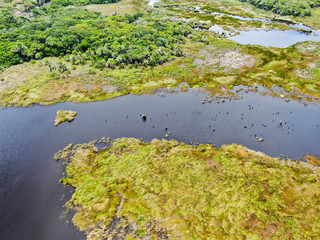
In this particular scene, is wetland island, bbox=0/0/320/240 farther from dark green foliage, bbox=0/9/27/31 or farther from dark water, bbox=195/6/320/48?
dark green foliage, bbox=0/9/27/31

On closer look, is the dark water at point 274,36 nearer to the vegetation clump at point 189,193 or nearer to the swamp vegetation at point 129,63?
the swamp vegetation at point 129,63

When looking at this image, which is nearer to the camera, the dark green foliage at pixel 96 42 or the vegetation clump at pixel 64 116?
the vegetation clump at pixel 64 116

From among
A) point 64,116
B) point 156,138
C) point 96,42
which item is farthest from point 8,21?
point 156,138

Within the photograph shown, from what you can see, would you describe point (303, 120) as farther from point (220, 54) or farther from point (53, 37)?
point (53, 37)

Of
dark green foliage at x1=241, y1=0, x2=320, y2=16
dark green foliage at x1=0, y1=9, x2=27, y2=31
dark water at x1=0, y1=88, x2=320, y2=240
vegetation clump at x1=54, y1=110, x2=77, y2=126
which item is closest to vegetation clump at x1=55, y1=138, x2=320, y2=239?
dark water at x1=0, y1=88, x2=320, y2=240

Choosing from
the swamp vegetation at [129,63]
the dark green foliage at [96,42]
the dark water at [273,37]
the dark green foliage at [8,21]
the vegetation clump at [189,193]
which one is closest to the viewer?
the vegetation clump at [189,193]

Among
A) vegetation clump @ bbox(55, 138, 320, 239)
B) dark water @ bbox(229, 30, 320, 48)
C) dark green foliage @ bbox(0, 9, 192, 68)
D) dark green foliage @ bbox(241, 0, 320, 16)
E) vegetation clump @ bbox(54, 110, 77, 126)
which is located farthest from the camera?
dark green foliage @ bbox(241, 0, 320, 16)

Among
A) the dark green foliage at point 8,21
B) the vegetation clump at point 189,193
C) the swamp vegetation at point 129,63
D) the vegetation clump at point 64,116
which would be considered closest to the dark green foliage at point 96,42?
the swamp vegetation at point 129,63
